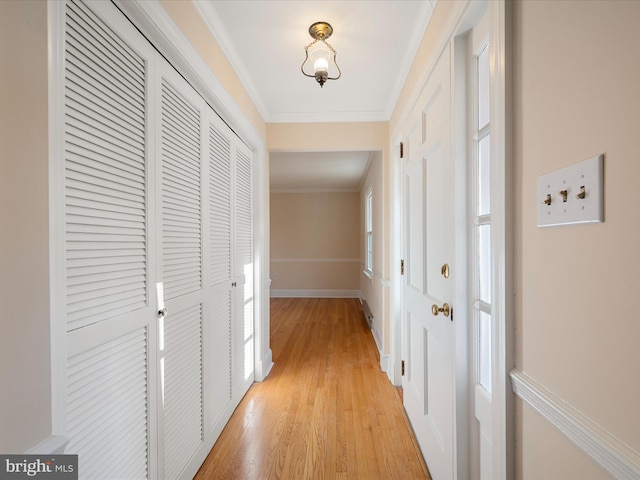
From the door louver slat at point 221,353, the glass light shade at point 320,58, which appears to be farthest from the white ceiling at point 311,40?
the door louver slat at point 221,353

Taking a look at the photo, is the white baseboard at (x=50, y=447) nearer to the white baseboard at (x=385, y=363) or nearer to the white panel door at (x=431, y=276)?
the white panel door at (x=431, y=276)

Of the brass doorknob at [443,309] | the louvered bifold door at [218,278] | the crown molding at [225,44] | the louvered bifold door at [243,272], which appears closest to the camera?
the brass doorknob at [443,309]

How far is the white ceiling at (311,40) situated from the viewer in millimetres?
1652

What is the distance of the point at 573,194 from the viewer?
2.11 feet

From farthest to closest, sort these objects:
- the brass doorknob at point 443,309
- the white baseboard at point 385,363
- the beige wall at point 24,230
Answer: the white baseboard at point 385,363
the brass doorknob at point 443,309
the beige wall at point 24,230

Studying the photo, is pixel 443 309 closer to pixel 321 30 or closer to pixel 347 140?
pixel 321 30

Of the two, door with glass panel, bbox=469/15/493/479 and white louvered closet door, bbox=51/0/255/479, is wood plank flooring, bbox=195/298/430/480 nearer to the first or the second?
white louvered closet door, bbox=51/0/255/479

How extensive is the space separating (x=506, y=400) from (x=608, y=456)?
0.31 metres

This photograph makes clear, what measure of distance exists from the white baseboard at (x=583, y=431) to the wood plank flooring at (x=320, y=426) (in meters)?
1.23

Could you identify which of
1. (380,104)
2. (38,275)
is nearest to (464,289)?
(38,275)

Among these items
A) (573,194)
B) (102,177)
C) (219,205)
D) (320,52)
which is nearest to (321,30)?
(320,52)

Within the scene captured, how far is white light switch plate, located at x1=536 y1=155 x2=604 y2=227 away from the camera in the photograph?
58 cm

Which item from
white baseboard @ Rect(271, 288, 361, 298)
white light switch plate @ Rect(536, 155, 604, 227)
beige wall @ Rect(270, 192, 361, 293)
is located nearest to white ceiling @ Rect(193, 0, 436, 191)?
white light switch plate @ Rect(536, 155, 604, 227)

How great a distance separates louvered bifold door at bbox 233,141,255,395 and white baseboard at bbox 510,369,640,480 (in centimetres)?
190
